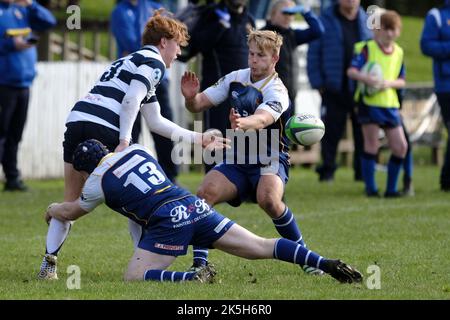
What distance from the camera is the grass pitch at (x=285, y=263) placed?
25.0 feet

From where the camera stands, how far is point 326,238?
10.8 metres

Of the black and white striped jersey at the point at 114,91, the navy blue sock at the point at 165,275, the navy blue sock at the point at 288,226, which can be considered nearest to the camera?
the navy blue sock at the point at 165,275

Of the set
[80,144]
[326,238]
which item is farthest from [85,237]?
[80,144]

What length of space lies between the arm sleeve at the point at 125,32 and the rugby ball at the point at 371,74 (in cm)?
282

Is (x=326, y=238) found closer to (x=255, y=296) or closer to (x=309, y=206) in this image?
(x=309, y=206)

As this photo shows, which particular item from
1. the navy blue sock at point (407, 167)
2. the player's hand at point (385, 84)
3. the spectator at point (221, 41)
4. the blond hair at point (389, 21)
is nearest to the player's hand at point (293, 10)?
the spectator at point (221, 41)

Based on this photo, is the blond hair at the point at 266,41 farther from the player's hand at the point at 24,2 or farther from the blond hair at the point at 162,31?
the player's hand at the point at 24,2

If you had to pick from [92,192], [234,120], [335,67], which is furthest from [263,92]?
[335,67]

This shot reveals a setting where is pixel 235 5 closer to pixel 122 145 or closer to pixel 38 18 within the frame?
pixel 38 18

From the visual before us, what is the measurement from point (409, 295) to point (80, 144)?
8.44 feet

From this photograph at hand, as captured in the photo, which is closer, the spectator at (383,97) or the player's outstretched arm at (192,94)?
the player's outstretched arm at (192,94)

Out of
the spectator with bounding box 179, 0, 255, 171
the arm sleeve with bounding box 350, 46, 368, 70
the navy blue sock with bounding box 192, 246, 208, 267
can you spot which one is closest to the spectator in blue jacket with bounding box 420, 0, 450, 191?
the arm sleeve with bounding box 350, 46, 368, 70

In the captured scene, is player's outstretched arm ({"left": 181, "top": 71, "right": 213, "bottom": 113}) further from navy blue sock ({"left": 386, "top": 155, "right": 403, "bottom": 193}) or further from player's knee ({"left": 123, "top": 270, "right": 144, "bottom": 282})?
navy blue sock ({"left": 386, "top": 155, "right": 403, "bottom": 193})

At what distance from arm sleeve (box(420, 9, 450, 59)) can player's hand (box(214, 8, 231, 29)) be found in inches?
105
